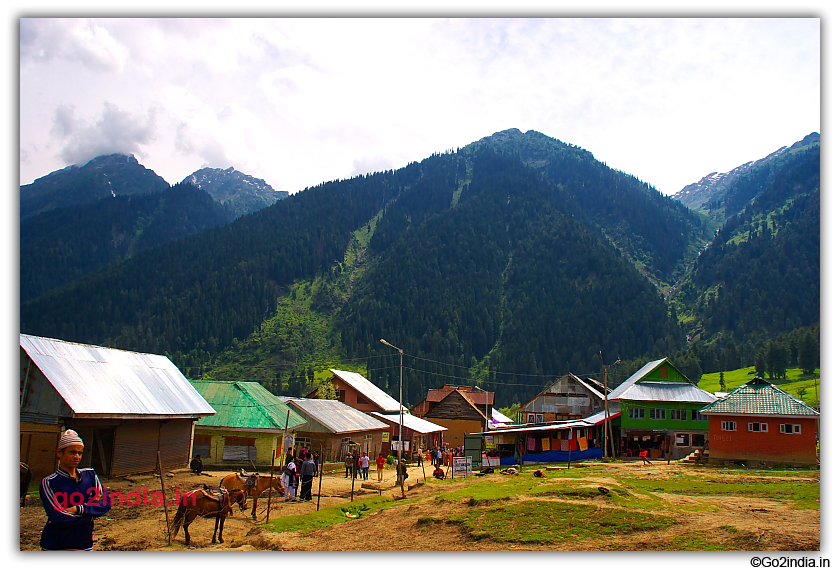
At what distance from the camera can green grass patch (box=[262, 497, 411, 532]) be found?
18.2 meters

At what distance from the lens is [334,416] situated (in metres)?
46.8

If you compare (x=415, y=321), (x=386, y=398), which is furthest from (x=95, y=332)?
(x=386, y=398)

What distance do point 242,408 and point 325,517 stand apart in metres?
18.5

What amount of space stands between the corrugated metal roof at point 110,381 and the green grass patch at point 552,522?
536 inches

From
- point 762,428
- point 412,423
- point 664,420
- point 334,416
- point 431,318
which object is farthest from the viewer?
point 431,318

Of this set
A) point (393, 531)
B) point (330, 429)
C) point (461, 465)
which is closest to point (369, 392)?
point (330, 429)

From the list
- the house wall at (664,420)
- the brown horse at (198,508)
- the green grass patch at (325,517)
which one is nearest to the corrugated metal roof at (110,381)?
the brown horse at (198,508)

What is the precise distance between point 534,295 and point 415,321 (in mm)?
40246

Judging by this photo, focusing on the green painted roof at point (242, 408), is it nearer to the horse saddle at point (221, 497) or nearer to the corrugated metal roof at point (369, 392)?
the horse saddle at point (221, 497)

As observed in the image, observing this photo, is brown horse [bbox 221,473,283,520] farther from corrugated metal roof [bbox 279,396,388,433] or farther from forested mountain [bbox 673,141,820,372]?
forested mountain [bbox 673,141,820,372]

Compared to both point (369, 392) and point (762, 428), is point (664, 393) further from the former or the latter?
point (369, 392)

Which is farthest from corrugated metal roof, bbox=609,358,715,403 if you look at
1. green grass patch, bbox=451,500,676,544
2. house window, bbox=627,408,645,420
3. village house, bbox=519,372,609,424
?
green grass patch, bbox=451,500,676,544

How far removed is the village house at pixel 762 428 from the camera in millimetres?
41219

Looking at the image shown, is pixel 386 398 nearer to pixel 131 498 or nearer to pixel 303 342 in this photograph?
pixel 131 498
